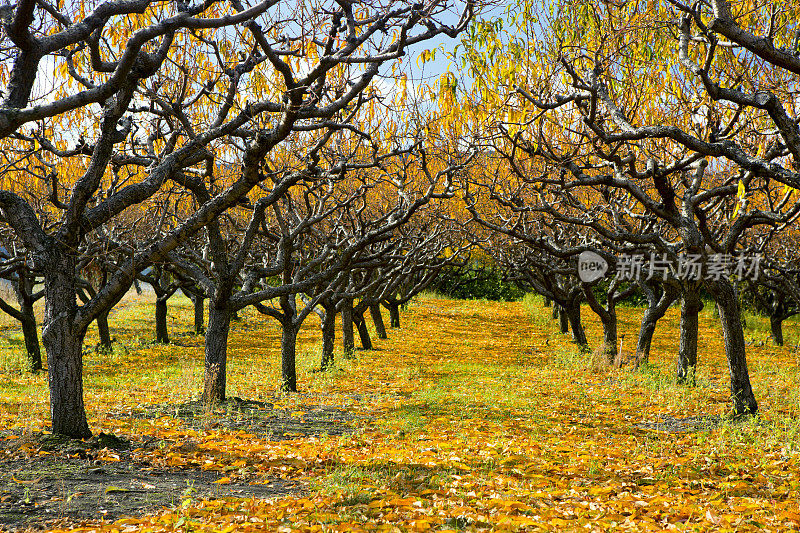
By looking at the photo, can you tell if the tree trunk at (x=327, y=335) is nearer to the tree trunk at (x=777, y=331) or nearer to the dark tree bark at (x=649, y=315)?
the dark tree bark at (x=649, y=315)

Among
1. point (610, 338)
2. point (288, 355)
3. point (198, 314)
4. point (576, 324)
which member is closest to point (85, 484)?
point (288, 355)

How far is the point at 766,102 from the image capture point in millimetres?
5297

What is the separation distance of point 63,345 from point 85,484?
1844 millimetres

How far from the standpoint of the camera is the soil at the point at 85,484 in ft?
15.3

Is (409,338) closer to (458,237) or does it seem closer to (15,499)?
(458,237)

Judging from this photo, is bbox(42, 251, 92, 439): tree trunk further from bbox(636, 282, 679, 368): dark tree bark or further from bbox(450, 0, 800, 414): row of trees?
bbox(636, 282, 679, 368): dark tree bark

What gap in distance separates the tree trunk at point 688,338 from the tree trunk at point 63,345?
12.1 metres

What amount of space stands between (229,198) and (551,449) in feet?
17.2

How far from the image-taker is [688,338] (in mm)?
14242

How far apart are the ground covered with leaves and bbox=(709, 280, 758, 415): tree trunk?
1.34 feet

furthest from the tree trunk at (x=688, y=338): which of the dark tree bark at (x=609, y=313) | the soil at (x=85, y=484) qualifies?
the soil at (x=85, y=484)

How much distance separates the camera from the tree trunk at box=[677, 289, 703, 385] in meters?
13.6

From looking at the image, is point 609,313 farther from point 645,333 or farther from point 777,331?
point 777,331

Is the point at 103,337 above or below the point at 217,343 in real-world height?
below
